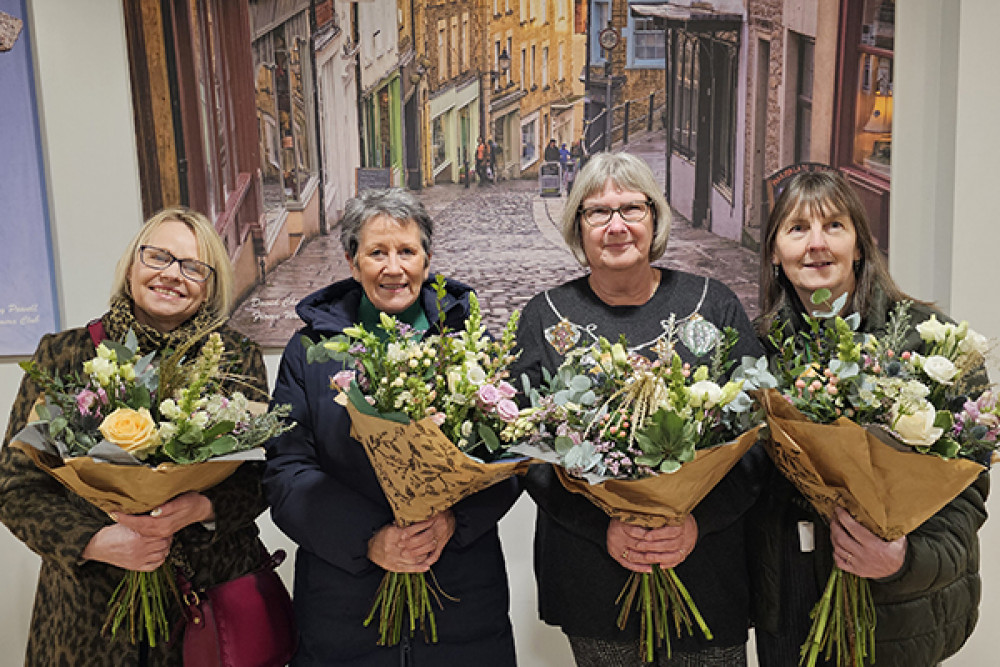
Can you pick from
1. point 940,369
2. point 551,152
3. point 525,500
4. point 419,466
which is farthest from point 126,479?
point 551,152

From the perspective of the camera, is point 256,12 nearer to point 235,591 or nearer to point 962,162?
point 235,591

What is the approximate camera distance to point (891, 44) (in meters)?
2.57

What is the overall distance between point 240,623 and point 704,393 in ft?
3.67

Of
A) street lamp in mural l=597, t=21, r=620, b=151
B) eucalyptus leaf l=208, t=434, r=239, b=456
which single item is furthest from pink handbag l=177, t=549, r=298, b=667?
street lamp in mural l=597, t=21, r=620, b=151

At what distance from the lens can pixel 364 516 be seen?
1.56 metres

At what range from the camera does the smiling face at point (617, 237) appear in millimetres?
1688

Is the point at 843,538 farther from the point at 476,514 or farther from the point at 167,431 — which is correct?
the point at 167,431

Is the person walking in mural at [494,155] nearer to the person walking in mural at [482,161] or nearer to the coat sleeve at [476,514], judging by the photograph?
the person walking in mural at [482,161]

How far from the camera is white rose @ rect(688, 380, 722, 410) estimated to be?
1.26m

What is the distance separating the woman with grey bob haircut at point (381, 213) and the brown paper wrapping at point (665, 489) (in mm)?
621

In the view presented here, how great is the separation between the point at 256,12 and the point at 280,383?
1608 mm

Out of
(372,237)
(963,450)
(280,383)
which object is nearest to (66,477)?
(280,383)

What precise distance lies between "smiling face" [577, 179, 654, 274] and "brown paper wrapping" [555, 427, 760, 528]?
1.62 feet

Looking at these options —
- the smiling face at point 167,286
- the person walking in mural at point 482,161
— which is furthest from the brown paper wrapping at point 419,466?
the person walking in mural at point 482,161
